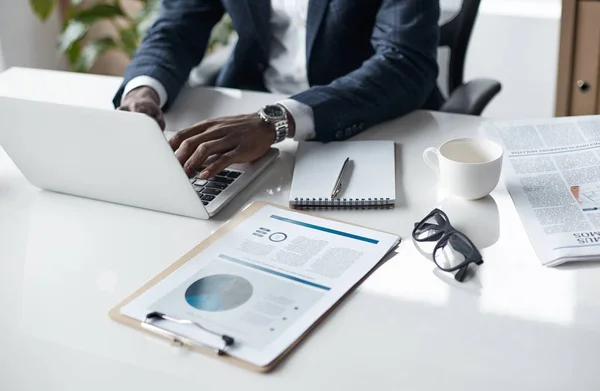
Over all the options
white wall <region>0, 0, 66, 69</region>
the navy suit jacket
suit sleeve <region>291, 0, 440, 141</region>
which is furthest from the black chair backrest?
white wall <region>0, 0, 66, 69</region>

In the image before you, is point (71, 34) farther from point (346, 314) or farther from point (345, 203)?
point (346, 314)

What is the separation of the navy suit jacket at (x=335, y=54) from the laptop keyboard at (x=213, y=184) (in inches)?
7.5

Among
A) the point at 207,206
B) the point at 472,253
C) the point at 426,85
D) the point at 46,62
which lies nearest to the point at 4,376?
the point at 207,206

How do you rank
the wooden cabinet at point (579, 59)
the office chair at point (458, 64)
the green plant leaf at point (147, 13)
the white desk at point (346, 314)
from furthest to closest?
the green plant leaf at point (147, 13) → the wooden cabinet at point (579, 59) → the office chair at point (458, 64) → the white desk at point (346, 314)

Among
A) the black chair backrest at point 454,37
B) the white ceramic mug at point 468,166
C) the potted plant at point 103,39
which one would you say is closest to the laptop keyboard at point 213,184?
the white ceramic mug at point 468,166

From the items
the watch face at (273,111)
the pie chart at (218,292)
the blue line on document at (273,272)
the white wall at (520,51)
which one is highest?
the watch face at (273,111)

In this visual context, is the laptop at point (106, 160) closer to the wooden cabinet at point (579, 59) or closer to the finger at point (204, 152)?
the finger at point (204, 152)

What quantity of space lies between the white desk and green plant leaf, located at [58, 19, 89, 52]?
1646 mm

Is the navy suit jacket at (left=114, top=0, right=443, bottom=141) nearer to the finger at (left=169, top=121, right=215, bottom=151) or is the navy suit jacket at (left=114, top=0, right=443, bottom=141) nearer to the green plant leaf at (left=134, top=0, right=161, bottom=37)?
the finger at (left=169, top=121, right=215, bottom=151)

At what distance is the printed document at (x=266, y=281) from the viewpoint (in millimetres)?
826

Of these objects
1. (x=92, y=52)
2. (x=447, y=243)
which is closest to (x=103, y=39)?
(x=92, y=52)

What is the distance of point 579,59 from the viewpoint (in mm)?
2223

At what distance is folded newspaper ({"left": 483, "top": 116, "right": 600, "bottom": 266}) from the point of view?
95 centimetres

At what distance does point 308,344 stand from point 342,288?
10 cm
